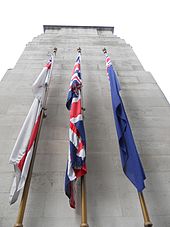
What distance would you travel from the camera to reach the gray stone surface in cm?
411

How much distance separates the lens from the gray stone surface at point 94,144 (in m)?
4.11

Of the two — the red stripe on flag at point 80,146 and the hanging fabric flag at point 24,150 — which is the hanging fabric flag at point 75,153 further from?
the hanging fabric flag at point 24,150

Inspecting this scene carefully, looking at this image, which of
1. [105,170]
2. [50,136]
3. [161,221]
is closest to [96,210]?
[105,170]

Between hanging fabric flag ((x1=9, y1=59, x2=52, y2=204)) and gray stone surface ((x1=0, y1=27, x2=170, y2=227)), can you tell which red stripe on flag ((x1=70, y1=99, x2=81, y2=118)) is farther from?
gray stone surface ((x1=0, y1=27, x2=170, y2=227))

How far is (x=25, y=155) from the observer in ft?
13.4

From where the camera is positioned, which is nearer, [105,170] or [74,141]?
[74,141]

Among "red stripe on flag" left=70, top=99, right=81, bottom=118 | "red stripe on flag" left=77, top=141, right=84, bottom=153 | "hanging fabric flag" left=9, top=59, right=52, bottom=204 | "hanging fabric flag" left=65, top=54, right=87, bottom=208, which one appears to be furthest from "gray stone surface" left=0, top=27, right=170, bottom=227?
"red stripe on flag" left=70, top=99, right=81, bottom=118

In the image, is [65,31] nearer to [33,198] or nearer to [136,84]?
[136,84]

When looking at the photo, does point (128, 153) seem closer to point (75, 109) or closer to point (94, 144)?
point (94, 144)

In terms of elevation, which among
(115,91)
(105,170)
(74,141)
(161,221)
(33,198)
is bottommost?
(161,221)

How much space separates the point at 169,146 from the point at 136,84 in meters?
3.09

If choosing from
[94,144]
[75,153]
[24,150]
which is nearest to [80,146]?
[75,153]

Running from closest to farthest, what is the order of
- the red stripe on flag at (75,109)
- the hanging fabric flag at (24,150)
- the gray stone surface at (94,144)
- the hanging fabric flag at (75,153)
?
→ 1. the hanging fabric flag at (24,150)
2. the hanging fabric flag at (75,153)
3. the gray stone surface at (94,144)
4. the red stripe on flag at (75,109)

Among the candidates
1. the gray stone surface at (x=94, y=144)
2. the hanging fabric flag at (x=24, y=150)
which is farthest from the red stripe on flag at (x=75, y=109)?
the gray stone surface at (x=94, y=144)
